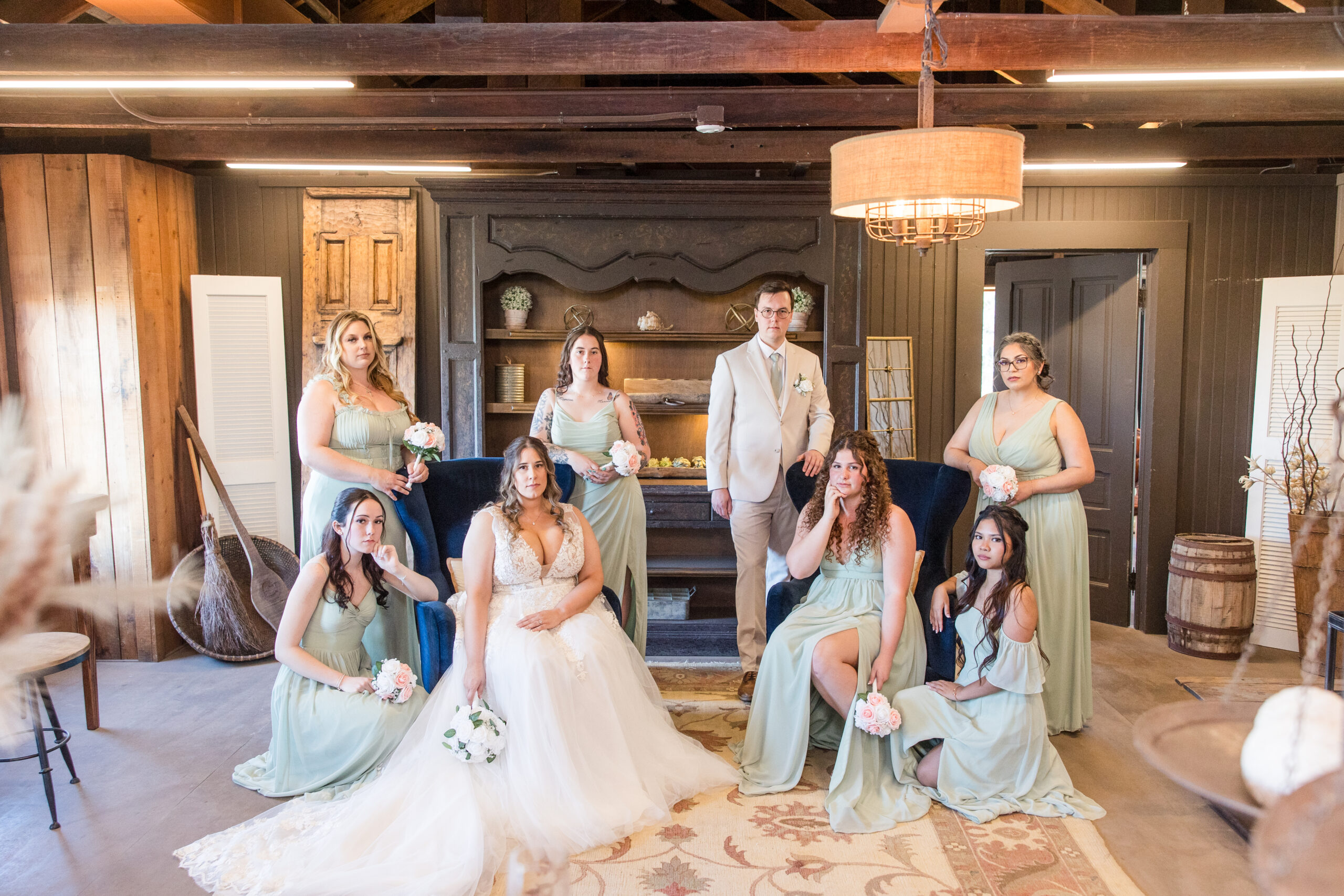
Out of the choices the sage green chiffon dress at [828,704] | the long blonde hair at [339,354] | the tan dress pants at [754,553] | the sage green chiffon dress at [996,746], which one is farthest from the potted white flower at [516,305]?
the sage green chiffon dress at [996,746]

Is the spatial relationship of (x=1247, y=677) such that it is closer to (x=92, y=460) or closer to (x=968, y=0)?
(x=968, y=0)

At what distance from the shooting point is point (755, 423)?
13.5 ft

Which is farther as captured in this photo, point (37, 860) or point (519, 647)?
point (519, 647)

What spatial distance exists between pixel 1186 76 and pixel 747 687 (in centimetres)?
312

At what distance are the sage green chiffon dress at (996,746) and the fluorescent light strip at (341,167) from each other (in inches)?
148

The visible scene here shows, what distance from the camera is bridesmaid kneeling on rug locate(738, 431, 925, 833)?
3.06 meters

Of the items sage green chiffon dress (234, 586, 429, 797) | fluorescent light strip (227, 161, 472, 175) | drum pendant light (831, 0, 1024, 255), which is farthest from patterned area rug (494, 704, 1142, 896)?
fluorescent light strip (227, 161, 472, 175)

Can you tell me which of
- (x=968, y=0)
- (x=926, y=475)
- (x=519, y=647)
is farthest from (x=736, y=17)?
(x=519, y=647)

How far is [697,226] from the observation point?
197 inches

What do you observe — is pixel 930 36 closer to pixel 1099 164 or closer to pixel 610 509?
pixel 610 509

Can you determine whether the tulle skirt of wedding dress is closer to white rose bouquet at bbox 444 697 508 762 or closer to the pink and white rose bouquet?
white rose bouquet at bbox 444 697 508 762

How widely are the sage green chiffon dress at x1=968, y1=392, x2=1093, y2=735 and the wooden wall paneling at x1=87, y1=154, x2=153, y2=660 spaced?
418 cm

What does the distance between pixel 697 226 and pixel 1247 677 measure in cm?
369

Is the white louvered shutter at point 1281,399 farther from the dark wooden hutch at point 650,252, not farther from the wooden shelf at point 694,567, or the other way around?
the wooden shelf at point 694,567
